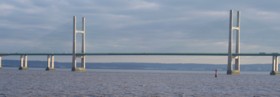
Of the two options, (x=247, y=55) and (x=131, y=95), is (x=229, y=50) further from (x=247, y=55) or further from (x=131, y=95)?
(x=131, y=95)

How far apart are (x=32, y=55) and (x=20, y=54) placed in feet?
12.4

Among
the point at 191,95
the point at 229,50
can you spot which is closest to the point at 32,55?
the point at 229,50

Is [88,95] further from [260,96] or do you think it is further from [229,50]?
[229,50]

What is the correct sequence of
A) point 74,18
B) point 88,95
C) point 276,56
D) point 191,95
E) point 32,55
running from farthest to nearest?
1. point 32,55
2. point 74,18
3. point 276,56
4. point 191,95
5. point 88,95

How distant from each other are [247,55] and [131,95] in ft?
272

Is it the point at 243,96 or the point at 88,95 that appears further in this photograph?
the point at 243,96

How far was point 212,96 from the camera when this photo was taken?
41.0 metres

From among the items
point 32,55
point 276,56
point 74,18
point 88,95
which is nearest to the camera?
point 88,95

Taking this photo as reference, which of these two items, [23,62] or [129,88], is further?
[23,62]

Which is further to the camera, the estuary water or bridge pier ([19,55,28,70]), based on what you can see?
bridge pier ([19,55,28,70])

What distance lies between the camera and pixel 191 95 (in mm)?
41375

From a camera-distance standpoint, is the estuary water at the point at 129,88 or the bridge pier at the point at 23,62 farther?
the bridge pier at the point at 23,62

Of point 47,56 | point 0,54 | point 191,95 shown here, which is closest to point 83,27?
point 47,56

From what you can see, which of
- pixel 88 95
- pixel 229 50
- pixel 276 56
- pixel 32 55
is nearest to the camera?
pixel 88 95
